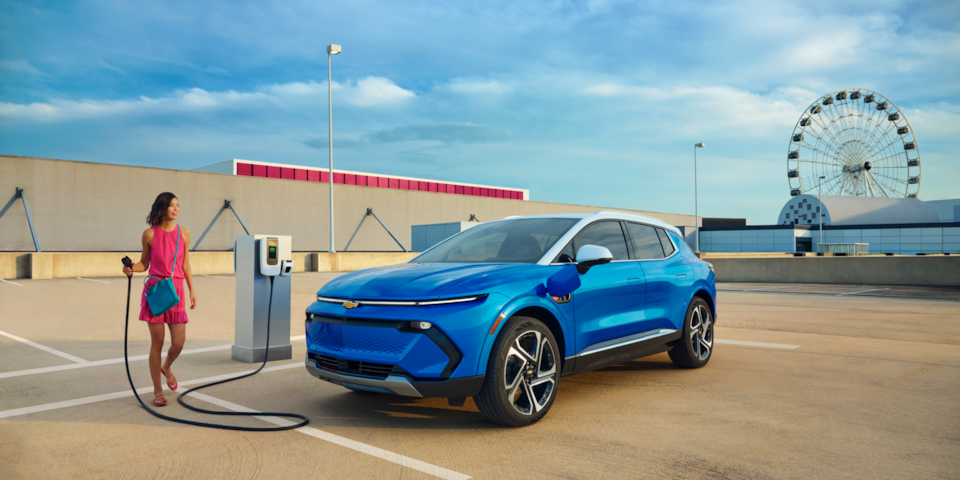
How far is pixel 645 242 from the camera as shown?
236 inches

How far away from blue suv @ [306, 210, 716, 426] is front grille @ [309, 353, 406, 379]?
10 millimetres

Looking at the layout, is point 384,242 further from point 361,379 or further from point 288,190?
point 361,379

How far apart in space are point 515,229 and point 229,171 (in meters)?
55.5

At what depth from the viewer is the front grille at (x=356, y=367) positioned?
13.1ft

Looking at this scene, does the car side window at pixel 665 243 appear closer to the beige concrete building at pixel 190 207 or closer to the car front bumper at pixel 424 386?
the car front bumper at pixel 424 386

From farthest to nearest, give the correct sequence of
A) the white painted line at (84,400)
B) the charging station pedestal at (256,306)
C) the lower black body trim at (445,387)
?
1. the charging station pedestal at (256,306)
2. the white painted line at (84,400)
3. the lower black body trim at (445,387)

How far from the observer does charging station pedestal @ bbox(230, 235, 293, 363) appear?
6.77 m

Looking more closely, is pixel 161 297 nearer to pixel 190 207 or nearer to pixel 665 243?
pixel 665 243

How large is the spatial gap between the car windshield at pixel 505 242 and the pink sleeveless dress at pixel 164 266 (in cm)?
194

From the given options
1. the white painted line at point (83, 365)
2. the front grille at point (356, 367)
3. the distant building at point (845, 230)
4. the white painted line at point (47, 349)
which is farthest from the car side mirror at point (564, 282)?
the distant building at point (845, 230)

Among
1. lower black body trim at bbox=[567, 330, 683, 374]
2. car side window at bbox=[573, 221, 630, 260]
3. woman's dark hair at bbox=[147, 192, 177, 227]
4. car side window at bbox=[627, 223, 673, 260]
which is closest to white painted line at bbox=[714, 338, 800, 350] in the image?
lower black body trim at bbox=[567, 330, 683, 374]

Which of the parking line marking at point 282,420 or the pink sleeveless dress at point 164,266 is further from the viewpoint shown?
the pink sleeveless dress at point 164,266

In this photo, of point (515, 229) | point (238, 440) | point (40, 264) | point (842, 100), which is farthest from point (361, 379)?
point (842, 100)

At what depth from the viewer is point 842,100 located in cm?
5581
